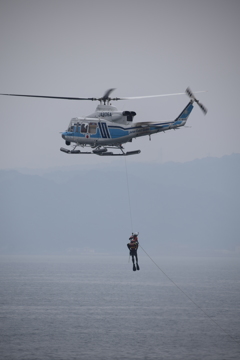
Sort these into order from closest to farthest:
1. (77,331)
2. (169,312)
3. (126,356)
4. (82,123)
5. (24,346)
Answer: (82,123)
(126,356)
(24,346)
(77,331)
(169,312)

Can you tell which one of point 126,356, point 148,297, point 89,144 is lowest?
point 126,356

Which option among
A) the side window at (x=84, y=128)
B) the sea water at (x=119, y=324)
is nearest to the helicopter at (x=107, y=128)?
the side window at (x=84, y=128)

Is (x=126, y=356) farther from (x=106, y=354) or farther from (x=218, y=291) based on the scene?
(x=218, y=291)

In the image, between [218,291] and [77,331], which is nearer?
[77,331]

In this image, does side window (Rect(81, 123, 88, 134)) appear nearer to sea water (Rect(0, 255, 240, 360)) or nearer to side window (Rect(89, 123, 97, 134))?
side window (Rect(89, 123, 97, 134))

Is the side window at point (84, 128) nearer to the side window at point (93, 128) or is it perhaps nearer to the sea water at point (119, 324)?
the side window at point (93, 128)

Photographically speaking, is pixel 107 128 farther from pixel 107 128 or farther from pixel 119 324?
pixel 119 324

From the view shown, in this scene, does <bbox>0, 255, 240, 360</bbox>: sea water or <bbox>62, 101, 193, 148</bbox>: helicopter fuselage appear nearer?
<bbox>62, 101, 193, 148</bbox>: helicopter fuselage

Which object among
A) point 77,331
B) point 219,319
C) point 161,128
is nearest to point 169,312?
point 219,319

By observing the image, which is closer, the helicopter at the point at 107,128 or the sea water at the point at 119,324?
the helicopter at the point at 107,128

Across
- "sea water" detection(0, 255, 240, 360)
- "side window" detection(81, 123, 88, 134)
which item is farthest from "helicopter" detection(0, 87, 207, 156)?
"sea water" detection(0, 255, 240, 360)

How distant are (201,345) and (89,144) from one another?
3464cm

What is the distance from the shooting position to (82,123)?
56219 millimetres

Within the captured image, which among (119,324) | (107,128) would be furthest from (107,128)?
(119,324)
